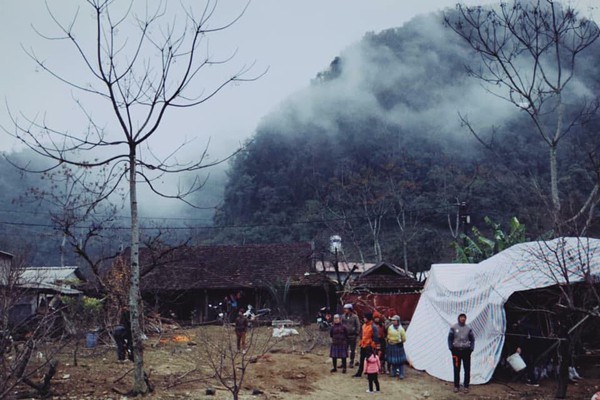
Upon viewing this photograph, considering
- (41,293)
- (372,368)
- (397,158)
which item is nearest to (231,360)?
(372,368)

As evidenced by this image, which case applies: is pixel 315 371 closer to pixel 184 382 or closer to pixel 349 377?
pixel 349 377

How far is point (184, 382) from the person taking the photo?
10.1m

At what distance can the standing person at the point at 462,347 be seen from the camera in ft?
33.4

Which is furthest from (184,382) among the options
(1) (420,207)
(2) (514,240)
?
(1) (420,207)

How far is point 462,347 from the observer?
1020 centimetres

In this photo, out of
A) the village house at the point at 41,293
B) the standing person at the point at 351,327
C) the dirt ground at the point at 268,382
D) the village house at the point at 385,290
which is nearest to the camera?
the dirt ground at the point at 268,382

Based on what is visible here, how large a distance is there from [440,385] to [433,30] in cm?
7454

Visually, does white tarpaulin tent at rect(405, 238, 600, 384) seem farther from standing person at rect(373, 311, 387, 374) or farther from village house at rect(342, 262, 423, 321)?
village house at rect(342, 262, 423, 321)

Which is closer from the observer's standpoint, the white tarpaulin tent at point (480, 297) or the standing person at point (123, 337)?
the white tarpaulin tent at point (480, 297)

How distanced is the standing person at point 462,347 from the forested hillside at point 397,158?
18994 mm

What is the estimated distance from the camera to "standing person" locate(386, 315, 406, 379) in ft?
37.3

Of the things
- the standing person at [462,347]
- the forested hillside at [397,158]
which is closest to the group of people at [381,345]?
the standing person at [462,347]

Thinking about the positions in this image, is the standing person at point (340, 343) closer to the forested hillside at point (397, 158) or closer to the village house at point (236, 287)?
the village house at point (236, 287)

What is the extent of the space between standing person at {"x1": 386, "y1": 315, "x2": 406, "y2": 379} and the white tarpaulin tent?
87cm
